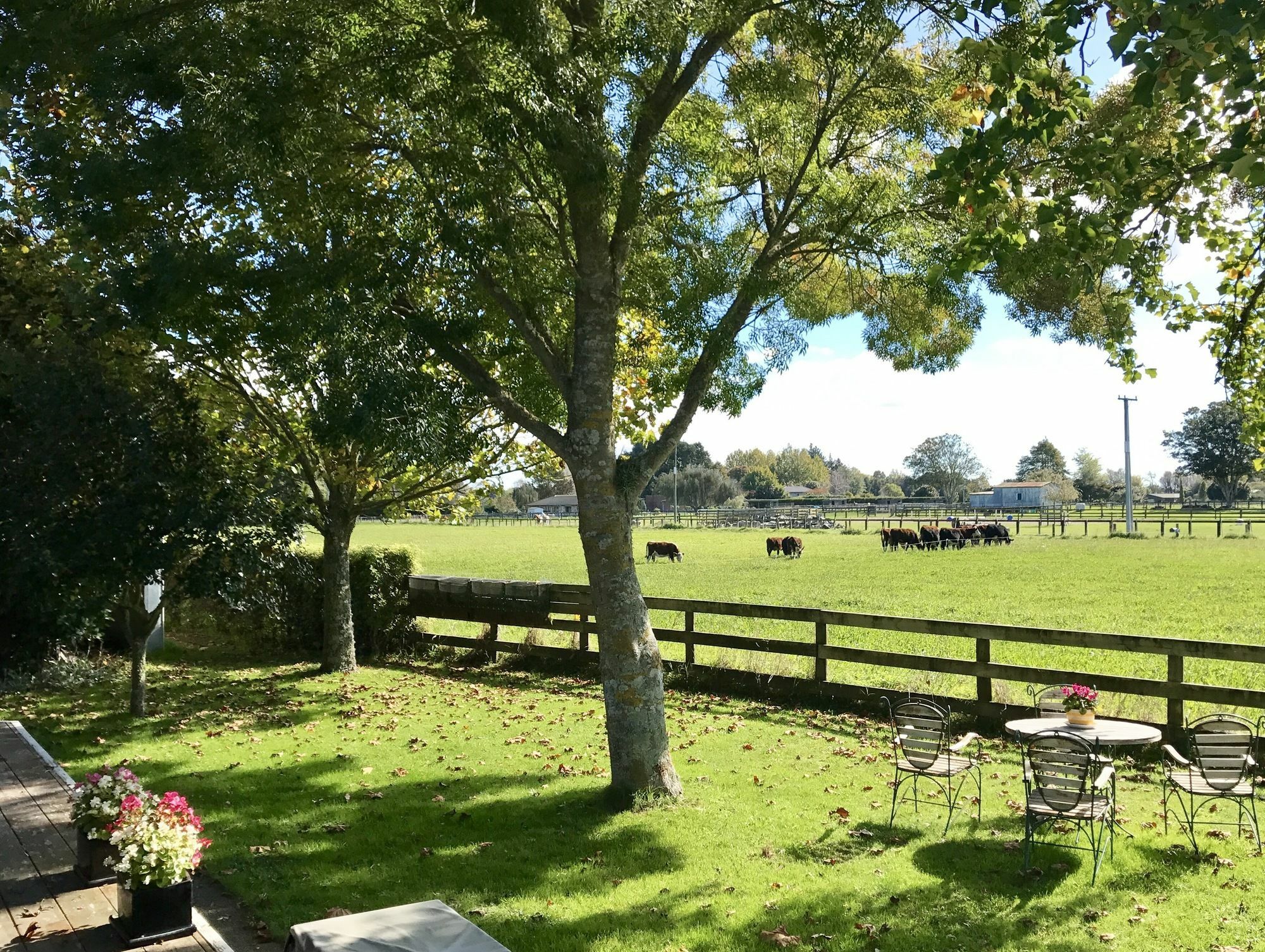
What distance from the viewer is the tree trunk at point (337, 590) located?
13.5 meters

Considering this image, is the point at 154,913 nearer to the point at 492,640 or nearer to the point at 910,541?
the point at 492,640

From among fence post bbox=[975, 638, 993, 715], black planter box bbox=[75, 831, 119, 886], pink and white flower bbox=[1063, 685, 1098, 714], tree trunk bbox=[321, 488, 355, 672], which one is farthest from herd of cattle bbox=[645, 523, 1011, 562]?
black planter box bbox=[75, 831, 119, 886]

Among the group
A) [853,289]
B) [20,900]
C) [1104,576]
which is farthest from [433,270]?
[1104,576]

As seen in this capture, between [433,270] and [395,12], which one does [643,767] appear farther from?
[395,12]

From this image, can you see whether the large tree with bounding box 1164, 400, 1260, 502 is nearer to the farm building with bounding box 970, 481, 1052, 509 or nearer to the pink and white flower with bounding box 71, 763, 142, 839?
the farm building with bounding box 970, 481, 1052, 509

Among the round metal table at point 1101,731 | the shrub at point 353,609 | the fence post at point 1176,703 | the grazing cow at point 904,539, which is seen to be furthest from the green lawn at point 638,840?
the grazing cow at point 904,539

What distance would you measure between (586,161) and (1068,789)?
208 inches

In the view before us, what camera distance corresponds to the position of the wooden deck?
4.91 meters

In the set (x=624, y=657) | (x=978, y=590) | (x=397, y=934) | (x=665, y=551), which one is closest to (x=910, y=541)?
(x=665, y=551)

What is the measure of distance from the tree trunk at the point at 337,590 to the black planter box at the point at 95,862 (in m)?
7.83

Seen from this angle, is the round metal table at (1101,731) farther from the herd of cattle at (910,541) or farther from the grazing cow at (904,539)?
the grazing cow at (904,539)

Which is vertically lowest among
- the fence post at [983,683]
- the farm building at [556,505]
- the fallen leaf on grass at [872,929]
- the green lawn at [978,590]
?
the fallen leaf on grass at [872,929]

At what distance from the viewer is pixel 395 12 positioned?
7020 mm

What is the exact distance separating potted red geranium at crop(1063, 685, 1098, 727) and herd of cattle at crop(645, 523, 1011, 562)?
2992cm
